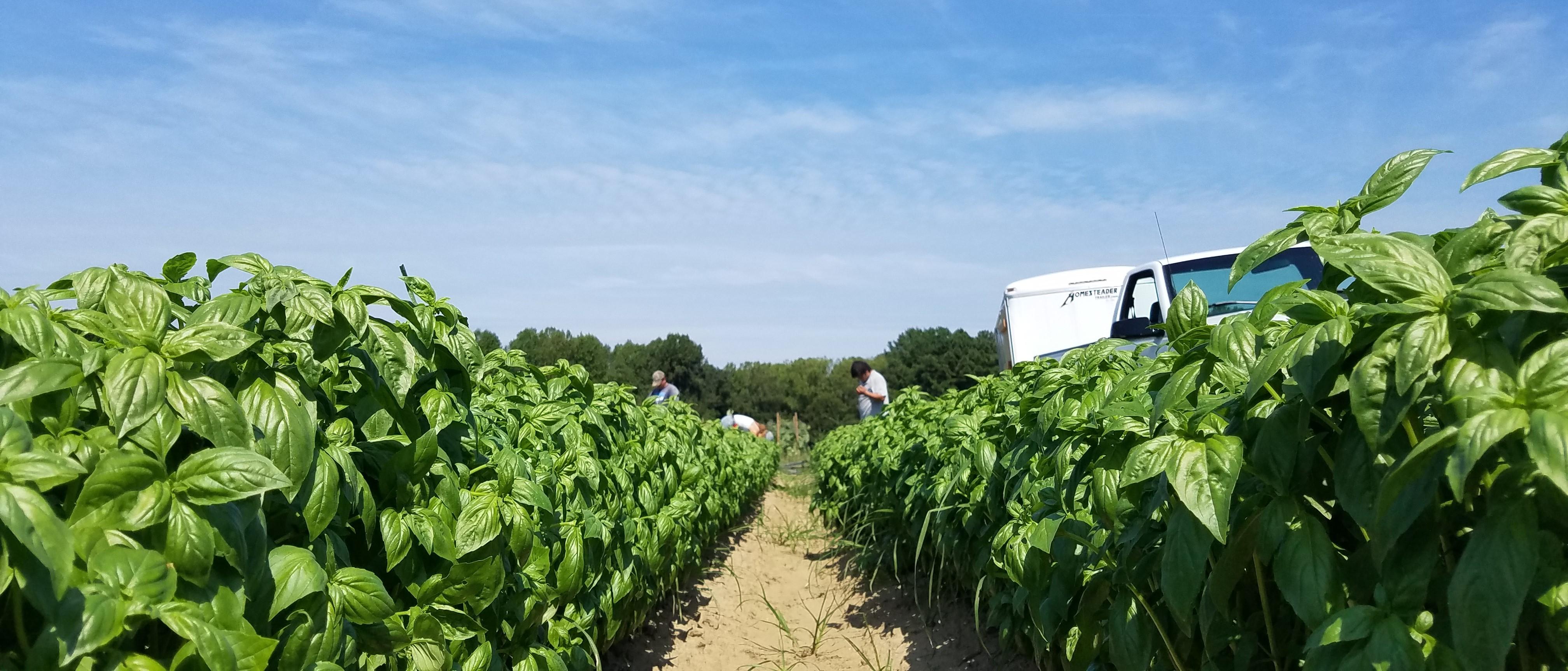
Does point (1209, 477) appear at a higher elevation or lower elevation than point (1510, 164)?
lower

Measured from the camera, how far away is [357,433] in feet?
7.76

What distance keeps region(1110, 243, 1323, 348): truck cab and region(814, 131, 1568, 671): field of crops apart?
19.3 feet

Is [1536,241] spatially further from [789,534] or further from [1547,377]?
[789,534]

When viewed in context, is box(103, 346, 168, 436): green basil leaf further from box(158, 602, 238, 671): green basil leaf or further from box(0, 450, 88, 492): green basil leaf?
box(158, 602, 238, 671): green basil leaf

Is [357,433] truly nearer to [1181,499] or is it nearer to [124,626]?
[124,626]

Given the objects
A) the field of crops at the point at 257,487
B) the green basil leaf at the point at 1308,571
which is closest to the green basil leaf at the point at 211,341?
the field of crops at the point at 257,487

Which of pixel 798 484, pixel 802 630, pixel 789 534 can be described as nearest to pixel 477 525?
pixel 802 630

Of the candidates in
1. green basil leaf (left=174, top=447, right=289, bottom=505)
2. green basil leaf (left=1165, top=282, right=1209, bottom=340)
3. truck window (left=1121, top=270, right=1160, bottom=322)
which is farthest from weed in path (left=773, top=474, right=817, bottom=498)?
green basil leaf (left=174, top=447, right=289, bottom=505)

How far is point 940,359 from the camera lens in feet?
148

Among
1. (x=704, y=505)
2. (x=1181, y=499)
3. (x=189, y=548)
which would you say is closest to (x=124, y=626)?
(x=189, y=548)

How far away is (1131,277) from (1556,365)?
9.21 metres

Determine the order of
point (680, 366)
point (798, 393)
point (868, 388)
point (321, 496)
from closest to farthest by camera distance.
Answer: point (321, 496) < point (868, 388) < point (680, 366) < point (798, 393)

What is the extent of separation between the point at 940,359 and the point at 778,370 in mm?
15428

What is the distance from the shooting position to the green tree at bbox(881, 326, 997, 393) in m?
44.2
